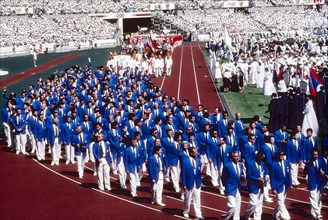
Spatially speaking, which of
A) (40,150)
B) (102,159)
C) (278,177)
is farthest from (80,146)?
(278,177)

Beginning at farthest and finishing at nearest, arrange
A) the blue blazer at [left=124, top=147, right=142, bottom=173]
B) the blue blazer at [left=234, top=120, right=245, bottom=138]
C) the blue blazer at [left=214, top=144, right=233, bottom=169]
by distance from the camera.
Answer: the blue blazer at [left=234, top=120, right=245, bottom=138], the blue blazer at [left=124, top=147, right=142, bottom=173], the blue blazer at [left=214, top=144, right=233, bottom=169]

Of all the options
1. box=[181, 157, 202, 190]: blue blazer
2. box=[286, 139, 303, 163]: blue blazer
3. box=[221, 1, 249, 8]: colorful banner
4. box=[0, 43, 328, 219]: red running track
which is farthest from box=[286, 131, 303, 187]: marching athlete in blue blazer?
box=[221, 1, 249, 8]: colorful banner

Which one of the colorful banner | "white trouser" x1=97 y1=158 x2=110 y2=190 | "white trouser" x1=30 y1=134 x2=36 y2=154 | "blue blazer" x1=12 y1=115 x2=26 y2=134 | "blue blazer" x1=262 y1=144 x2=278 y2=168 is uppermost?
the colorful banner

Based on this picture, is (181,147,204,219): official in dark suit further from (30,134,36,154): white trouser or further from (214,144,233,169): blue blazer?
(30,134,36,154): white trouser

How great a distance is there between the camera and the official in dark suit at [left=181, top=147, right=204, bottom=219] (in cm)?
1133

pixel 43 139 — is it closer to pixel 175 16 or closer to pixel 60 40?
pixel 60 40

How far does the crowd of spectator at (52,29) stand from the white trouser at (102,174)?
51.4m

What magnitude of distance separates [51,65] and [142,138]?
34280mm

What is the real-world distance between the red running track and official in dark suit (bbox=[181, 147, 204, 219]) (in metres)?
0.53

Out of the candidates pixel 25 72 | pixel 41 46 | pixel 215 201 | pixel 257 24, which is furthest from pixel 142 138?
pixel 257 24

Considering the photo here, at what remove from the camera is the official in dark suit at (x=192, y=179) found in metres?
11.3

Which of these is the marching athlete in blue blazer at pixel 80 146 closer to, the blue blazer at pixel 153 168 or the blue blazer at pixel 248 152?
the blue blazer at pixel 153 168

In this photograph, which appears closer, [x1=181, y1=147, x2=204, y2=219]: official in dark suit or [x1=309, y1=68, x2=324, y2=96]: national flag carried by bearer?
[x1=181, y1=147, x2=204, y2=219]: official in dark suit

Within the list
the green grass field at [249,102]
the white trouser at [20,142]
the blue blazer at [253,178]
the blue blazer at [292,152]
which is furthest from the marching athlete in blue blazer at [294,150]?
the white trouser at [20,142]
